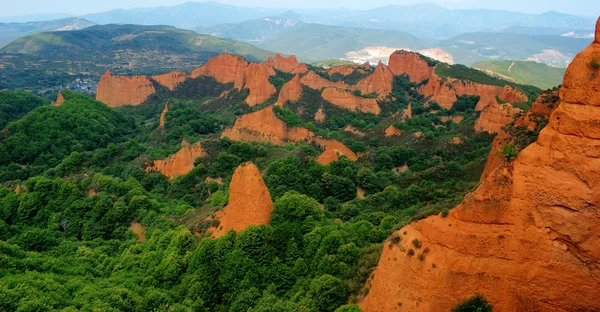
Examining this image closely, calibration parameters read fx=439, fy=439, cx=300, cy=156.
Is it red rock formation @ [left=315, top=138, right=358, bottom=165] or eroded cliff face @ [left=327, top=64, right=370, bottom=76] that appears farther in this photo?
eroded cliff face @ [left=327, top=64, right=370, bottom=76]

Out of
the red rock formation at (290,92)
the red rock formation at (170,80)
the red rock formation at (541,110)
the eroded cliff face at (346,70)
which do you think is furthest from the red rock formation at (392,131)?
the red rock formation at (170,80)

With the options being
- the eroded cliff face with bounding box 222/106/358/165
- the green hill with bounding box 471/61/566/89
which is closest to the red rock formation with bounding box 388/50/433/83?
the eroded cliff face with bounding box 222/106/358/165

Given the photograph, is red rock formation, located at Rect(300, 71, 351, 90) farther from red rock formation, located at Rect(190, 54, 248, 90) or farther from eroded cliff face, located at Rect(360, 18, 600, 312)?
eroded cliff face, located at Rect(360, 18, 600, 312)

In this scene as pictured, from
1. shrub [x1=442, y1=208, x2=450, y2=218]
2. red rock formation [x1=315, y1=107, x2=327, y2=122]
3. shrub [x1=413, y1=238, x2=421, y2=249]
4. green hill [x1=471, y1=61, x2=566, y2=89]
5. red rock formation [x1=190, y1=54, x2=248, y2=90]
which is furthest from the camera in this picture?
green hill [x1=471, y1=61, x2=566, y2=89]

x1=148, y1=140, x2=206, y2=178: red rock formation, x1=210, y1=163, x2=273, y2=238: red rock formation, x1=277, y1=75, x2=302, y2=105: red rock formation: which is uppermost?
x1=210, y1=163, x2=273, y2=238: red rock formation

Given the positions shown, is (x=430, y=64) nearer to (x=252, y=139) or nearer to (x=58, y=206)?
(x=252, y=139)

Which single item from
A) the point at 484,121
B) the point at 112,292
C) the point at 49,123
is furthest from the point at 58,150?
the point at 484,121
